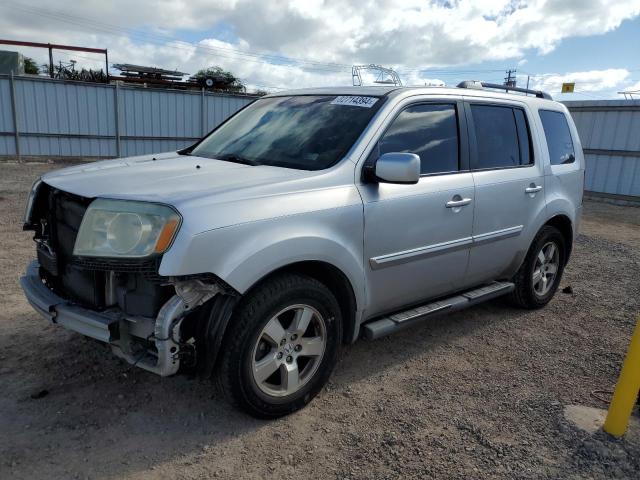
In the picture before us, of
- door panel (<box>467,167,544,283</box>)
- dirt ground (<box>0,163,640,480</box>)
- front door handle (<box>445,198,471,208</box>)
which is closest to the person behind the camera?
dirt ground (<box>0,163,640,480</box>)

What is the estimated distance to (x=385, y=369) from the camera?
148 inches

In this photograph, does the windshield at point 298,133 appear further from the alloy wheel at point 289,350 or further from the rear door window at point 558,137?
the rear door window at point 558,137

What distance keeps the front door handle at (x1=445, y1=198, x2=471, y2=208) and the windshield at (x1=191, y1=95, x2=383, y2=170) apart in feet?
2.72

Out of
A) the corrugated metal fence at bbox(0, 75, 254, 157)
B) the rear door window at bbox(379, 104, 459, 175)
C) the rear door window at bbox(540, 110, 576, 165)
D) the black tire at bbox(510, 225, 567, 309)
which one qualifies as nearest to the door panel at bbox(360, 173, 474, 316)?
the rear door window at bbox(379, 104, 459, 175)

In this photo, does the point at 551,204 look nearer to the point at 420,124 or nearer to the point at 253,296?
the point at 420,124

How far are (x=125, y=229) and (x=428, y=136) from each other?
7.11 ft

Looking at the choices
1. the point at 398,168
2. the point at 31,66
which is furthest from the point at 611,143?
the point at 31,66

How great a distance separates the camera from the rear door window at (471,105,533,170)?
4.15 m

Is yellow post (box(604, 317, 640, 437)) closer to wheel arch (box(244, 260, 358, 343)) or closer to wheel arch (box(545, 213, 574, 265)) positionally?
wheel arch (box(244, 260, 358, 343))

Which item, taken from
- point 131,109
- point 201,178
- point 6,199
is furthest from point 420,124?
point 131,109

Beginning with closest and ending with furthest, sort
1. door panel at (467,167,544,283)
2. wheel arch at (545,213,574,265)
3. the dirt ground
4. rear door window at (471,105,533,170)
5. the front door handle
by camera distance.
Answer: the dirt ground, the front door handle, door panel at (467,167,544,283), rear door window at (471,105,533,170), wheel arch at (545,213,574,265)

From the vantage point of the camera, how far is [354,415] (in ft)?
10.4

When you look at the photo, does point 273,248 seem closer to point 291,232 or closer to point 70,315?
point 291,232

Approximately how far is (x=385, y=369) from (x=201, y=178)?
186 cm
